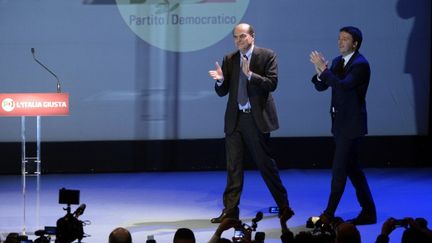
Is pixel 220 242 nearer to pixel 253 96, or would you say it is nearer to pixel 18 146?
pixel 253 96

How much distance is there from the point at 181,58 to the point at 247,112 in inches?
120

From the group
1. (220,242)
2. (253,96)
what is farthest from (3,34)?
(220,242)

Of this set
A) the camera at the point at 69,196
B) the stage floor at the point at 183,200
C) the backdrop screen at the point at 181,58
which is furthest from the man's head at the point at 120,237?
the backdrop screen at the point at 181,58

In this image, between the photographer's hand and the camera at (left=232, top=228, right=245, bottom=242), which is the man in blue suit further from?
the photographer's hand

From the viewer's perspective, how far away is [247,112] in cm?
750

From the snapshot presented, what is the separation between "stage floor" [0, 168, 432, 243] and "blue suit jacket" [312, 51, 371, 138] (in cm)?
84

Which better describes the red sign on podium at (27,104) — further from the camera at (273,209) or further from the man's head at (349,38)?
the man's head at (349,38)

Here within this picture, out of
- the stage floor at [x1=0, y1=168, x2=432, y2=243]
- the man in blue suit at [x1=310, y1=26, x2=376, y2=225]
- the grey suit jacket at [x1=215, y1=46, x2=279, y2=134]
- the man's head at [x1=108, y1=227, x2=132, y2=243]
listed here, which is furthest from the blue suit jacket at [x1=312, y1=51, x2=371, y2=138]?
the man's head at [x1=108, y1=227, x2=132, y2=243]

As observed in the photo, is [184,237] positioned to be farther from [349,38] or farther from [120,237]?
[349,38]

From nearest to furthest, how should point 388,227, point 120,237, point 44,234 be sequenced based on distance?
point 120,237 < point 388,227 < point 44,234

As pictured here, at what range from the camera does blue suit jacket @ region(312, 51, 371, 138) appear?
285 inches

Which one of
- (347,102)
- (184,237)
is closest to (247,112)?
(347,102)

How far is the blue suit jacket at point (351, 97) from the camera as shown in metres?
7.25

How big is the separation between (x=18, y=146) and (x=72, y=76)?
3.43 feet
